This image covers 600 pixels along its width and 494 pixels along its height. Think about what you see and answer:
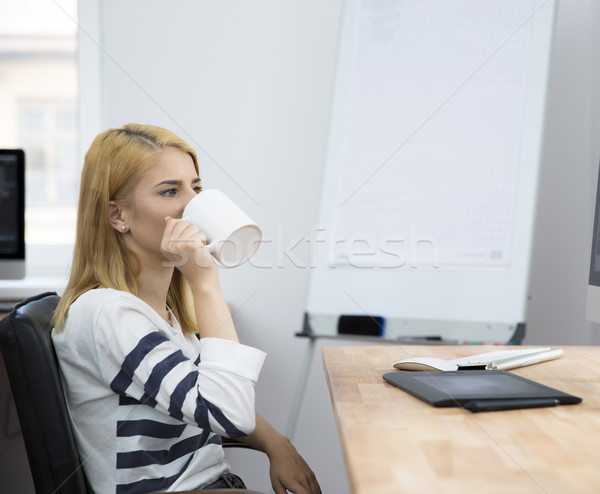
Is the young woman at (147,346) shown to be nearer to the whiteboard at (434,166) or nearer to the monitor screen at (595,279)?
the monitor screen at (595,279)

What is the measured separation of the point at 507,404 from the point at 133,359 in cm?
46

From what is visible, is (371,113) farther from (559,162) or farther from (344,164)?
(559,162)

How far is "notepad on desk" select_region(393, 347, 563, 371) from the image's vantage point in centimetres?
87

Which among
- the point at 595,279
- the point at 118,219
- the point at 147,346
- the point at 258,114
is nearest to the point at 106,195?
the point at 118,219

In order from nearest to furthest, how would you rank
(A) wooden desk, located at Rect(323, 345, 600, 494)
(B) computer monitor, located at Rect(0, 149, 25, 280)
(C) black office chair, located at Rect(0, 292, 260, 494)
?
(A) wooden desk, located at Rect(323, 345, 600, 494) → (C) black office chair, located at Rect(0, 292, 260, 494) → (B) computer monitor, located at Rect(0, 149, 25, 280)

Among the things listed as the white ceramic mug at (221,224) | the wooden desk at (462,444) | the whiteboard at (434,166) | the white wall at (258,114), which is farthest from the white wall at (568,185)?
the white ceramic mug at (221,224)

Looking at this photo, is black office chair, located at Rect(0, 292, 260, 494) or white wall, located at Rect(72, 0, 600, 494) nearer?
black office chair, located at Rect(0, 292, 260, 494)

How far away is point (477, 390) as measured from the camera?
0.69 metres

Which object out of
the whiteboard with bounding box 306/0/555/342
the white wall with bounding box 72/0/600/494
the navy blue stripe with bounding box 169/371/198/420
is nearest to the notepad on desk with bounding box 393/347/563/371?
the navy blue stripe with bounding box 169/371/198/420

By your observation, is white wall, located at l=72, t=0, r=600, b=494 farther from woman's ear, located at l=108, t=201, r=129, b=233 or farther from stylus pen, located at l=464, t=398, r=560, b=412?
stylus pen, located at l=464, t=398, r=560, b=412

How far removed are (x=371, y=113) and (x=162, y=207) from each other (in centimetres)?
90

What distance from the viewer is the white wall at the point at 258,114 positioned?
6.24 feet

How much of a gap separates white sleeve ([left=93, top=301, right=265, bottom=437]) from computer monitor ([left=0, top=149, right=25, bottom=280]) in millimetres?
1056

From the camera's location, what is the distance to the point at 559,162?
1788 mm
